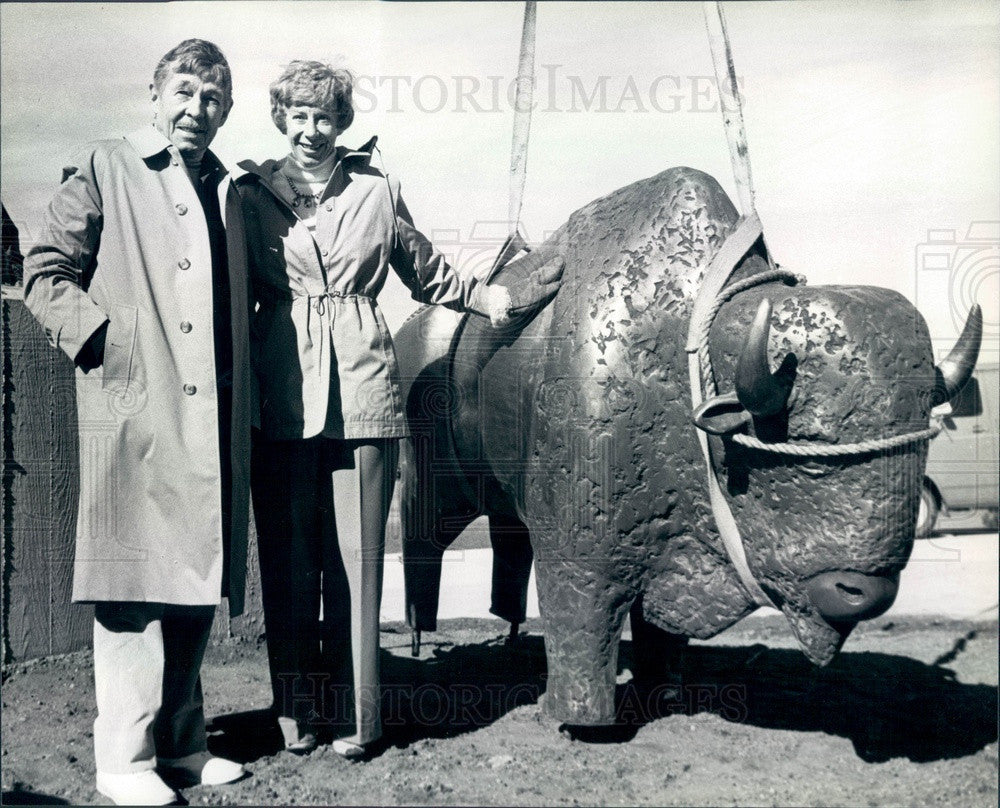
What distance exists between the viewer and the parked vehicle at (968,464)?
5.67 meters

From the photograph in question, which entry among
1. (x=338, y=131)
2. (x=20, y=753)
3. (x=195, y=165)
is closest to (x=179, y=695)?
(x=20, y=753)

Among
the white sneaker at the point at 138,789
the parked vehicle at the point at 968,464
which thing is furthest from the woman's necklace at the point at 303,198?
the parked vehicle at the point at 968,464

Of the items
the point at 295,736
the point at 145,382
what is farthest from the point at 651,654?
the point at 145,382

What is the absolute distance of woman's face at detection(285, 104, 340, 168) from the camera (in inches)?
116

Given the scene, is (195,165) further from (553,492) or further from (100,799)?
(100,799)

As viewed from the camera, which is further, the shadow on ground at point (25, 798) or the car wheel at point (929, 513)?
the car wheel at point (929, 513)

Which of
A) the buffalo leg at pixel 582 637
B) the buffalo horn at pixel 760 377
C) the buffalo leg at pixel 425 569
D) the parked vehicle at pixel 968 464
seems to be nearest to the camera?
the buffalo horn at pixel 760 377

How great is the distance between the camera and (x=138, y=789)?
2.69 meters

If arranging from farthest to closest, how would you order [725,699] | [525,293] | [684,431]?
[725,699] < [525,293] < [684,431]

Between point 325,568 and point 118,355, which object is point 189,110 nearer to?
point 118,355

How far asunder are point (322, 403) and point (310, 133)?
30.0 inches

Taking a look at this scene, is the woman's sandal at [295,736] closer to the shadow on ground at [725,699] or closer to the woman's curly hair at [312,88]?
the shadow on ground at [725,699]

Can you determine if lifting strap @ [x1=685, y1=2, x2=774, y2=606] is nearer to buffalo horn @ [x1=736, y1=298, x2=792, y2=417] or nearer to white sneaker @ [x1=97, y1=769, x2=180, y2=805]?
buffalo horn @ [x1=736, y1=298, x2=792, y2=417]

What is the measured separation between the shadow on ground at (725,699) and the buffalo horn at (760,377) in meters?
1.29
